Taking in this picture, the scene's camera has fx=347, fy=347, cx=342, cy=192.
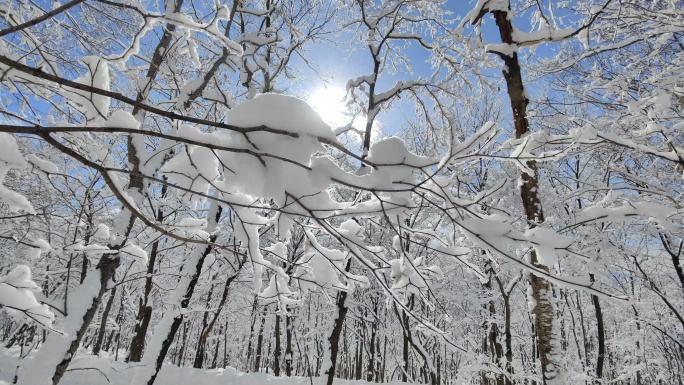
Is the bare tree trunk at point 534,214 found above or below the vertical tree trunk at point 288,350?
above

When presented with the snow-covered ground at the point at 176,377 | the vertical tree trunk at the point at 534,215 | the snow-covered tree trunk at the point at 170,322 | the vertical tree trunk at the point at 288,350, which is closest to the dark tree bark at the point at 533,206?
the vertical tree trunk at the point at 534,215

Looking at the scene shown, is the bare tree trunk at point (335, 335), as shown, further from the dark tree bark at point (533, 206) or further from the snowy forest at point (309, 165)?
the dark tree bark at point (533, 206)

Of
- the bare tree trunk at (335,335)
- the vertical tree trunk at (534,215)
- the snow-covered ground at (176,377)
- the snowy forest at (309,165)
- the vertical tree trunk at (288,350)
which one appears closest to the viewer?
the snowy forest at (309,165)

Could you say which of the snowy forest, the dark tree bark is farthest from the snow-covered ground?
the dark tree bark

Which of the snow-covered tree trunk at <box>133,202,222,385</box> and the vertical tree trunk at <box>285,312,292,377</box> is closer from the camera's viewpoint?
the snow-covered tree trunk at <box>133,202,222,385</box>

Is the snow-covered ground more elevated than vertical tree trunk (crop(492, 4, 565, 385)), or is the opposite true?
vertical tree trunk (crop(492, 4, 565, 385))

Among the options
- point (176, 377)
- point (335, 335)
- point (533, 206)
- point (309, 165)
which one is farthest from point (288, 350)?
point (309, 165)

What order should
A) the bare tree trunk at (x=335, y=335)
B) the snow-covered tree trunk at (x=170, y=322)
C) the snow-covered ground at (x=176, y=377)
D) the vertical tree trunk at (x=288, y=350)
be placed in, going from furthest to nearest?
the vertical tree trunk at (x=288, y=350) → the snow-covered ground at (x=176, y=377) → the bare tree trunk at (x=335, y=335) → the snow-covered tree trunk at (x=170, y=322)

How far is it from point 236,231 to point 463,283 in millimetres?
12671

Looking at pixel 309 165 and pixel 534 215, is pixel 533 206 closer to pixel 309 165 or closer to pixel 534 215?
pixel 534 215

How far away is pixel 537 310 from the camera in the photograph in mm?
3227

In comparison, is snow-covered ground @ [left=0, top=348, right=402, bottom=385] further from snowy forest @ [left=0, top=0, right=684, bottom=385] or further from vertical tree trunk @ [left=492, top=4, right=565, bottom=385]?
vertical tree trunk @ [left=492, top=4, right=565, bottom=385]

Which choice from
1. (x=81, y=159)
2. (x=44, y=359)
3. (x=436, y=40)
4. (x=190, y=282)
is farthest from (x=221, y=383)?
(x=81, y=159)

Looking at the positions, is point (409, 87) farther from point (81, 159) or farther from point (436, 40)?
point (81, 159)
